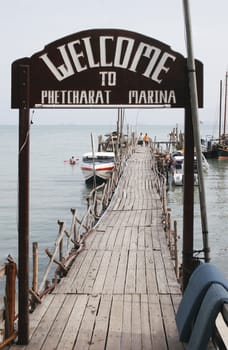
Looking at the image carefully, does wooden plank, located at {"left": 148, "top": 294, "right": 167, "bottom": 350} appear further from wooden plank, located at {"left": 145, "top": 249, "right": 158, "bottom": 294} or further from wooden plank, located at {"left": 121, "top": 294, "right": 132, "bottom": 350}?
wooden plank, located at {"left": 145, "top": 249, "right": 158, "bottom": 294}

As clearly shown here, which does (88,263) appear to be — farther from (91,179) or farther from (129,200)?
(91,179)

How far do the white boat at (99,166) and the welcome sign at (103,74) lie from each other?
37.4 metres

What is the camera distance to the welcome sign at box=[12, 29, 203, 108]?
611cm

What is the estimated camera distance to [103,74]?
616 centimetres

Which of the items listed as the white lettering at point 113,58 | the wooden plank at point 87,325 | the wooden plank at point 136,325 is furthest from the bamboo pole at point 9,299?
the white lettering at point 113,58

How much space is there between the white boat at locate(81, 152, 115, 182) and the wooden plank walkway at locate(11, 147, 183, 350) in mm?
28272

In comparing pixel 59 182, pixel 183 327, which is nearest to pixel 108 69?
pixel 183 327

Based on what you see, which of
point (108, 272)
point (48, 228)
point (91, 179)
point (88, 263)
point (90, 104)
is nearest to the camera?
point (90, 104)

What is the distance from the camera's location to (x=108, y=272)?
34.0ft

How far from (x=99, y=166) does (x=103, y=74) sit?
127ft

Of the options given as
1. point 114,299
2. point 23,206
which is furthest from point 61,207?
point 23,206

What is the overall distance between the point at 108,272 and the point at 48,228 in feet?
57.9

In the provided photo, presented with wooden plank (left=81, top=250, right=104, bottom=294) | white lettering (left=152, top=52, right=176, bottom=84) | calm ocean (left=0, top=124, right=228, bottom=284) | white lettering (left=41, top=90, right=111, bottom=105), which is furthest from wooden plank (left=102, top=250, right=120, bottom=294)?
calm ocean (left=0, top=124, right=228, bottom=284)

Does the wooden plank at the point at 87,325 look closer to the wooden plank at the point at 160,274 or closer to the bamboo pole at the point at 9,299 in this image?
the bamboo pole at the point at 9,299
